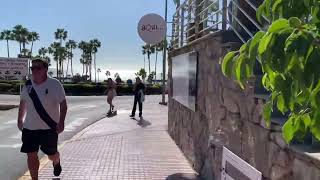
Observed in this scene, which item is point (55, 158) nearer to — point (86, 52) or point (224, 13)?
point (224, 13)

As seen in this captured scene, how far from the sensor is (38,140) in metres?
7.43

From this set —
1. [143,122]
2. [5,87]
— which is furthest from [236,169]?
[5,87]

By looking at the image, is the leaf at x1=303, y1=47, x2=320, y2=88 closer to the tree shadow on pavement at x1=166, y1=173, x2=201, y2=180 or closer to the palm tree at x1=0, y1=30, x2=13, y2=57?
the tree shadow on pavement at x1=166, y1=173, x2=201, y2=180

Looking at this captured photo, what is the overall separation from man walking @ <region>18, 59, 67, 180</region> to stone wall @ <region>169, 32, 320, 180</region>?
213 centimetres

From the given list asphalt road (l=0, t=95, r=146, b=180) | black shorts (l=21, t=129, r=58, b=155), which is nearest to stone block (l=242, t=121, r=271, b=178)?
black shorts (l=21, t=129, r=58, b=155)

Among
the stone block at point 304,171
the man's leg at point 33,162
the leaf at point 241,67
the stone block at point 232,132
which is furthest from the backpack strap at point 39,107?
the leaf at point 241,67

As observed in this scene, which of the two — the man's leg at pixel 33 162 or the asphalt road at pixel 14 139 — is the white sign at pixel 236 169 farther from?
the asphalt road at pixel 14 139

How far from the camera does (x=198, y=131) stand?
8.82m

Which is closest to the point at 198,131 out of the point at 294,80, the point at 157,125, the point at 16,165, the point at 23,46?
the point at 16,165

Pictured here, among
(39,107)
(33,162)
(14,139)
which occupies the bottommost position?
(14,139)

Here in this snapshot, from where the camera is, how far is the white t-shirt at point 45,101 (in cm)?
738

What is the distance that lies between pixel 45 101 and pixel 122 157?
138 inches

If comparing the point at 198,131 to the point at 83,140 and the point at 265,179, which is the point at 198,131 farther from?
the point at 83,140

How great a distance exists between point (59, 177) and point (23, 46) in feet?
341
